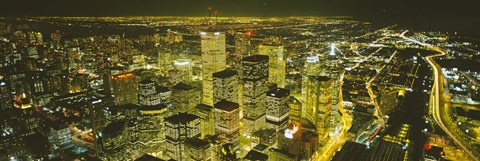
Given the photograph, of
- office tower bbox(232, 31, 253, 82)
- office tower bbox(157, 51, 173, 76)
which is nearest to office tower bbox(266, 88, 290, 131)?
office tower bbox(232, 31, 253, 82)

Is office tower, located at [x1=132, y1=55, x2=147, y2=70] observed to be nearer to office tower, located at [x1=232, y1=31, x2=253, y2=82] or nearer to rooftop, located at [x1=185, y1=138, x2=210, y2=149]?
office tower, located at [x1=232, y1=31, x2=253, y2=82]

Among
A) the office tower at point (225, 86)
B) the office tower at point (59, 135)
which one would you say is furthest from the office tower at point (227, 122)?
the office tower at point (59, 135)

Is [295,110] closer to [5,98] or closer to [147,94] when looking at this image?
[147,94]

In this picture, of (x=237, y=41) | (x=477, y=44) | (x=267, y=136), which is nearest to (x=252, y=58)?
(x=267, y=136)

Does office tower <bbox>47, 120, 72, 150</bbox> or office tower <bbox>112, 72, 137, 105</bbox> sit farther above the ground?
office tower <bbox>112, 72, 137, 105</bbox>

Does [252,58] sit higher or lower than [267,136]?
higher

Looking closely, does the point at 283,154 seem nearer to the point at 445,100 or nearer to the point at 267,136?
the point at 267,136
